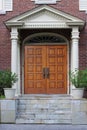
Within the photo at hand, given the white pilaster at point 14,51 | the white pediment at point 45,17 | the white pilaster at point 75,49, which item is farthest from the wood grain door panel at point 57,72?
the white pilaster at point 14,51

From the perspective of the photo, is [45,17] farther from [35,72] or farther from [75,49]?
[35,72]

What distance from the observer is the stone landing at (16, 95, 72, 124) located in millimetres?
13664

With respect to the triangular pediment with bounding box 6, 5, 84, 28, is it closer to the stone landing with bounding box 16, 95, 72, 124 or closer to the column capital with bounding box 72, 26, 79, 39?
the column capital with bounding box 72, 26, 79, 39

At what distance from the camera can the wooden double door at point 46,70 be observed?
55.8 feet

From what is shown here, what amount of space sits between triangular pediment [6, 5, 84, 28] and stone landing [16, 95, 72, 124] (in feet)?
10.8

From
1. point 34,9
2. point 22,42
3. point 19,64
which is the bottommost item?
point 19,64

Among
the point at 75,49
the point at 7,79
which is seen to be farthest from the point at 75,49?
the point at 7,79

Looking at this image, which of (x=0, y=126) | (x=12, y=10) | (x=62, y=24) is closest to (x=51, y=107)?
(x=0, y=126)

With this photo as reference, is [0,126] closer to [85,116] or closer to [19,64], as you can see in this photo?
[85,116]

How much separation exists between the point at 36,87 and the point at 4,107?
3563mm

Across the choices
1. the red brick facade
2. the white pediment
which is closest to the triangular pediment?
the white pediment

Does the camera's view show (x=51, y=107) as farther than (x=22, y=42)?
No

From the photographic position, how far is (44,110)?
14336 millimetres

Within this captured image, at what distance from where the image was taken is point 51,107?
14523mm
